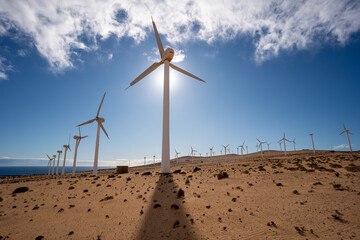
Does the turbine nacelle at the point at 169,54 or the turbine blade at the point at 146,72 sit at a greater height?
the turbine nacelle at the point at 169,54

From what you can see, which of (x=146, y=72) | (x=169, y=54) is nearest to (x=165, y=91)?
(x=169, y=54)

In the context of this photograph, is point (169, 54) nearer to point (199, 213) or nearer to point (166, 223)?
point (199, 213)

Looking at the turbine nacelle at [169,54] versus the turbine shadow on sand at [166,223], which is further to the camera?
the turbine nacelle at [169,54]

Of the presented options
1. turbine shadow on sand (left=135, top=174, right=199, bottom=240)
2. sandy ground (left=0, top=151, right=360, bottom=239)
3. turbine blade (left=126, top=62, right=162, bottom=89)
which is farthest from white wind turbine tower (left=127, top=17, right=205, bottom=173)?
turbine shadow on sand (left=135, top=174, right=199, bottom=240)

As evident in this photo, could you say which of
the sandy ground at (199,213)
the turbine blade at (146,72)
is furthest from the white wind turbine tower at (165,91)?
the sandy ground at (199,213)

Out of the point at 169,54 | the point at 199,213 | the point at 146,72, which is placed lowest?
the point at 199,213

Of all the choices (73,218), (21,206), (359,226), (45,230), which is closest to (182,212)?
(73,218)

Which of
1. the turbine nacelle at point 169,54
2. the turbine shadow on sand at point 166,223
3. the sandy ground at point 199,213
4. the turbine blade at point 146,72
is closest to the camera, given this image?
the turbine shadow on sand at point 166,223

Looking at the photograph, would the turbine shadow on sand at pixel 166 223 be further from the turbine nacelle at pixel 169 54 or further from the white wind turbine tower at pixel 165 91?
the turbine nacelle at pixel 169 54

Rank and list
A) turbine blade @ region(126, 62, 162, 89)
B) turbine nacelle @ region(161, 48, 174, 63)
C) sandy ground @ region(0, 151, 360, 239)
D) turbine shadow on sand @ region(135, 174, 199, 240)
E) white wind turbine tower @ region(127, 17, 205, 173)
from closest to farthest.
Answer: turbine shadow on sand @ region(135, 174, 199, 240)
sandy ground @ region(0, 151, 360, 239)
white wind turbine tower @ region(127, 17, 205, 173)
turbine nacelle @ region(161, 48, 174, 63)
turbine blade @ region(126, 62, 162, 89)

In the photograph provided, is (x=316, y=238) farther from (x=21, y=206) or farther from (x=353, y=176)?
(x=21, y=206)

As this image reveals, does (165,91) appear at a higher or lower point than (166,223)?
higher

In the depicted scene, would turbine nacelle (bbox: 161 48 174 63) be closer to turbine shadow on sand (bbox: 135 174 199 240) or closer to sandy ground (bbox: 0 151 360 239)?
sandy ground (bbox: 0 151 360 239)

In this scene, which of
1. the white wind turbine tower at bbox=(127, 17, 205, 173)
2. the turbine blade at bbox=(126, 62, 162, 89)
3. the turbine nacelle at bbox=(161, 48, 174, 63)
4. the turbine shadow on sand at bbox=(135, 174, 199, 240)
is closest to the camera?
the turbine shadow on sand at bbox=(135, 174, 199, 240)
